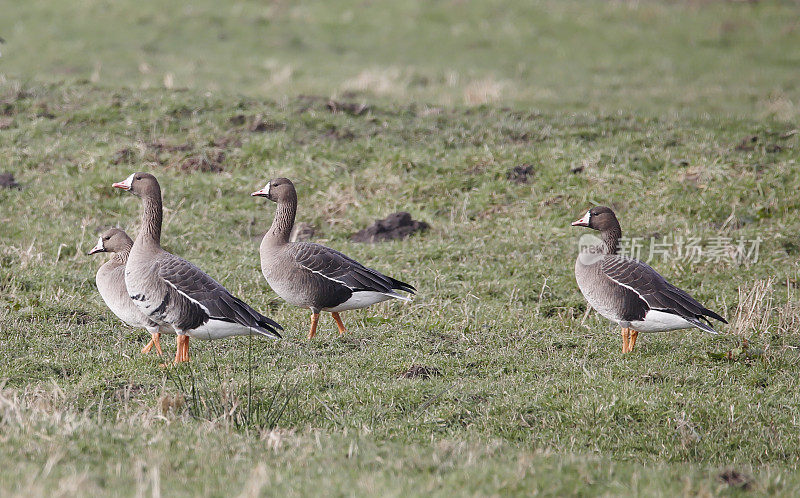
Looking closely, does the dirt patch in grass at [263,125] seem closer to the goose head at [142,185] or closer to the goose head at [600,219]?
the goose head at [142,185]

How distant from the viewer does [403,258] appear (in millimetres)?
12773

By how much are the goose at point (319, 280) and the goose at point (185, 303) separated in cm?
103

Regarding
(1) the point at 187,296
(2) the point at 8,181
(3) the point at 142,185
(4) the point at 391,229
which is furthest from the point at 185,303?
(2) the point at 8,181

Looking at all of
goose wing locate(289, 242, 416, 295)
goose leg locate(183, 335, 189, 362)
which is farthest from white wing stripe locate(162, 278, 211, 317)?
goose wing locate(289, 242, 416, 295)

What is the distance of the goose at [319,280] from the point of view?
32.7 ft

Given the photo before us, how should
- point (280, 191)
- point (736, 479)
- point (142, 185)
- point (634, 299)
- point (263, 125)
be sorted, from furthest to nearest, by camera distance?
point (263, 125), point (280, 191), point (142, 185), point (634, 299), point (736, 479)

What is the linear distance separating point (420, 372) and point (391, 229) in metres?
5.48

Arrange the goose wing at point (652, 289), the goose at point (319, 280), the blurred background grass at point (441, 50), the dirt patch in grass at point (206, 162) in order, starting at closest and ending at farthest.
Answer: the goose wing at point (652, 289) < the goose at point (319, 280) < the dirt patch in grass at point (206, 162) < the blurred background grass at point (441, 50)

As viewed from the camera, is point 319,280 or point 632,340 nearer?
point 632,340

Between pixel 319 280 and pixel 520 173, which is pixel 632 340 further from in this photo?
pixel 520 173

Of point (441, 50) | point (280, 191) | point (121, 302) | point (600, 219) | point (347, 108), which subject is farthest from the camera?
point (441, 50)

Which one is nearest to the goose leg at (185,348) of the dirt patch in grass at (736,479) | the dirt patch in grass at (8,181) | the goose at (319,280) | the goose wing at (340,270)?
the goose at (319,280)

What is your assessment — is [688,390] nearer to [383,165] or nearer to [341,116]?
[383,165]

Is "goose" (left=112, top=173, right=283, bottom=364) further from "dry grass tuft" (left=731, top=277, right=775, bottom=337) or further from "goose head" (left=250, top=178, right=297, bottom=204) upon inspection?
"dry grass tuft" (left=731, top=277, right=775, bottom=337)
